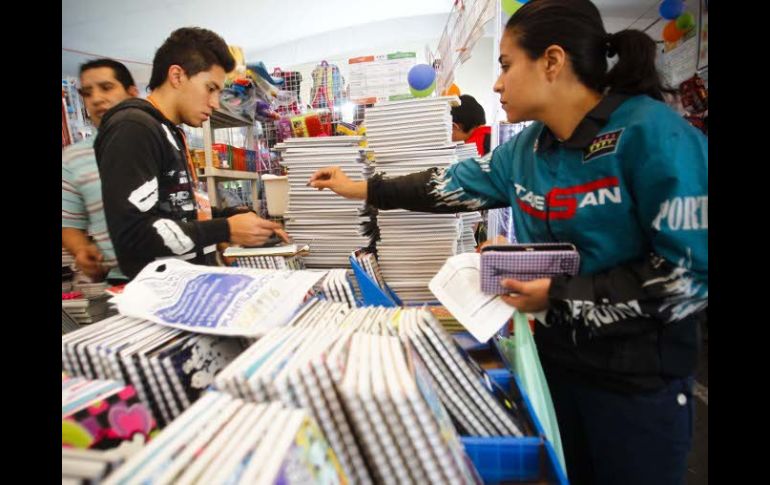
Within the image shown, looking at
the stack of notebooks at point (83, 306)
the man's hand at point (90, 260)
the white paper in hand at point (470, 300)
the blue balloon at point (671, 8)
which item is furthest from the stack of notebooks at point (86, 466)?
the blue balloon at point (671, 8)

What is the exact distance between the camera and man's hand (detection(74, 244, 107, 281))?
158 cm

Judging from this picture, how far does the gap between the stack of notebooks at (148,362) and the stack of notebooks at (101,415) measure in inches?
1.1

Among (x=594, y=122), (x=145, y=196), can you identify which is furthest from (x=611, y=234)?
(x=145, y=196)

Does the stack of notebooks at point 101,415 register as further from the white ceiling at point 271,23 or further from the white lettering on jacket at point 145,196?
the white ceiling at point 271,23

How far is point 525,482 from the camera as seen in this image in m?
0.71

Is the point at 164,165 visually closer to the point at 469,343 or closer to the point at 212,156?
the point at 469,343

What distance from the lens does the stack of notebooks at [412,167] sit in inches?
73.0

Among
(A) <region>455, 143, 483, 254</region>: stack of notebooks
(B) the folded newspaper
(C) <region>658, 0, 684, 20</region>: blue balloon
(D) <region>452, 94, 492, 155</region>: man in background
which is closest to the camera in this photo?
(B) the folded newspaper

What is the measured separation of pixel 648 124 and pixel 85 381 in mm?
1227

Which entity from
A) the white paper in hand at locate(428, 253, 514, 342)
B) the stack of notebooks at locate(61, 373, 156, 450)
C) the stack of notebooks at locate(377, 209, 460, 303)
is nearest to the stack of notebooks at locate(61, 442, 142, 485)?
the stack of notebooks at locate(61, 373, 156, 450)

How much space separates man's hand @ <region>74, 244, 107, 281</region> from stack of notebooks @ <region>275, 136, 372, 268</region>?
84 cm

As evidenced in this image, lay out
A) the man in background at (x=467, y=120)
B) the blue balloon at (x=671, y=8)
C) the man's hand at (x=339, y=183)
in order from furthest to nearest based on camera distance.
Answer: the blue balloon at (x=671, y=8), the man in background at (x=467, y=120), the man's hand at (x=339, y=183)

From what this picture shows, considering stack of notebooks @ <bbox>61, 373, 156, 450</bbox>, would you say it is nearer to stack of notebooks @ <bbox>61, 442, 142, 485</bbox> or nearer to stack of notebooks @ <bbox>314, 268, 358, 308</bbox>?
stack of notebooks @ <bbox>61, 442, 142, 485</bbox>

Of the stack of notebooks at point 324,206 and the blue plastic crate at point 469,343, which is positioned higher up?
the stack of notebooks at point 324,206
